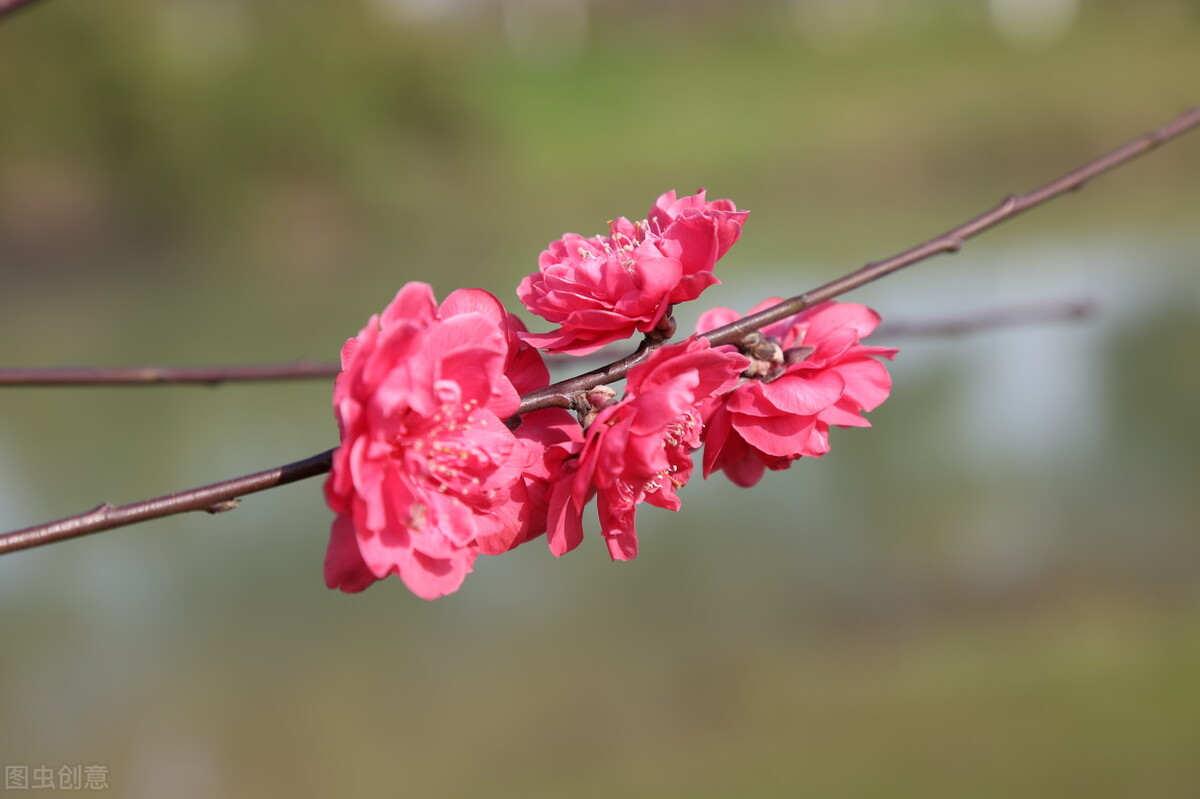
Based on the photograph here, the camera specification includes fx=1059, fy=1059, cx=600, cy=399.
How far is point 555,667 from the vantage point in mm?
1254

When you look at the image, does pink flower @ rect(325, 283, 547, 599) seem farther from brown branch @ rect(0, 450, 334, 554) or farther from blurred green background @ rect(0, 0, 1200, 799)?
blurred green background @ rect(0, 0, 1200, 799)

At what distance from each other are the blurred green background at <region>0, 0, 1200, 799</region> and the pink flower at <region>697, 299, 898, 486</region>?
81 cm

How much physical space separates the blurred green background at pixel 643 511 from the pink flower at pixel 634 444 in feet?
2.75

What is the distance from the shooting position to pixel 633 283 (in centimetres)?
27

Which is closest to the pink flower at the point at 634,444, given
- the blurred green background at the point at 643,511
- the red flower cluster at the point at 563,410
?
the red flower cluster at the point at 563,410

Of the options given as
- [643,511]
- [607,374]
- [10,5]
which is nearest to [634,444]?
[607,374]

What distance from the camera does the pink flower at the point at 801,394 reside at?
28 cm

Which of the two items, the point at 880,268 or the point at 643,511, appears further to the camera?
the point at 643,511

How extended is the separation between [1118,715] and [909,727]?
0.71ft

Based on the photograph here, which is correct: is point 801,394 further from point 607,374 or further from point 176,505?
point 176,505

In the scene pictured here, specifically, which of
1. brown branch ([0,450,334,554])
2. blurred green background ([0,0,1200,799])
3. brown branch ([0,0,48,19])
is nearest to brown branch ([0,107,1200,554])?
brown branch ([0,450,334,554])

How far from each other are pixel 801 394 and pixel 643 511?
1.19 m

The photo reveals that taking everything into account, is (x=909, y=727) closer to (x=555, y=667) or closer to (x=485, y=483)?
(x=555, y=667)

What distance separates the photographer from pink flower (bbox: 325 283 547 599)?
8.6 inches
